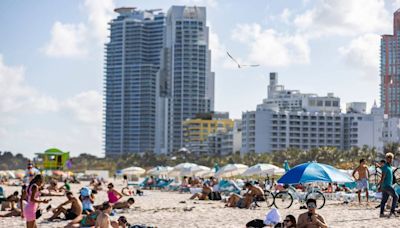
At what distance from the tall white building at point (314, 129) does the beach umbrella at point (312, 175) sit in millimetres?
120266

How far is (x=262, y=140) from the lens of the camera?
143500 millimetres

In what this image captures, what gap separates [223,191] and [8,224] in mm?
15717

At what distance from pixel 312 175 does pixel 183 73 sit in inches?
6948

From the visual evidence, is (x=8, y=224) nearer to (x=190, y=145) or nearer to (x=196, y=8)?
(x=190, y=145)

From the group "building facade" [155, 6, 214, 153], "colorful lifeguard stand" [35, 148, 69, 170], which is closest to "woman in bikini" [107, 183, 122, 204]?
"colorful lifeguard stand" [35, 148, 69, 170]

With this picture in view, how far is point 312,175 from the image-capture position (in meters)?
20.9

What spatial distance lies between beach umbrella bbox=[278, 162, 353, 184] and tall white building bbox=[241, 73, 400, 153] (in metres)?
120

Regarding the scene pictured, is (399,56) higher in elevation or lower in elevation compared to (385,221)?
higher

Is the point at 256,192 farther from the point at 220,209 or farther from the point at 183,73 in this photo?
the point at 183,73

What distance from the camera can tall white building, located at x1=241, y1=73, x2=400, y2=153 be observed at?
14350cm

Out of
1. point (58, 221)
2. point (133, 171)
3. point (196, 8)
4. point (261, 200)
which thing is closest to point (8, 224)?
point (58, 221)

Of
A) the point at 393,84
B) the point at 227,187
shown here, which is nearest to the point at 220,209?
the point at 227,187

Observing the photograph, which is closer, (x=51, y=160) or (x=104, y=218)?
(x=104, y=218)

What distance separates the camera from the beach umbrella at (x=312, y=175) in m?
20.8
